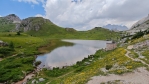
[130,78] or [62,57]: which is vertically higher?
[130,78]

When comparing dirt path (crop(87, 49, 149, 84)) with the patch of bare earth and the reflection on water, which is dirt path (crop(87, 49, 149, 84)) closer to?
the patch of bare earth

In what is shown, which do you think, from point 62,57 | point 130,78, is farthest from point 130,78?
point 62,57

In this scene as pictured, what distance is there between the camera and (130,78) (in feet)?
97.6

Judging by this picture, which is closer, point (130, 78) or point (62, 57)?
point (130, 78)

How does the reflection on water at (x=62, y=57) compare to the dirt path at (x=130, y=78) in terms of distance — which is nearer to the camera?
the dirt path at (x=130, y=78)

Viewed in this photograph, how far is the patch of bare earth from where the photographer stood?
2805cm

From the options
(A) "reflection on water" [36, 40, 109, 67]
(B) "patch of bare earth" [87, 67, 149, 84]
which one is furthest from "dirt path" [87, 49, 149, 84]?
(A) "reflection on water" [36, 40, 109, 67]

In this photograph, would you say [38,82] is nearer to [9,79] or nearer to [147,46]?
[9,79]

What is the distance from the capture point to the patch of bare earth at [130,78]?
92.0 feet

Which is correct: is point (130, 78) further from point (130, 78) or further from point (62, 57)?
point (62, 57)

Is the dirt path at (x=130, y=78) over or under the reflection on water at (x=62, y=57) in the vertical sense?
over

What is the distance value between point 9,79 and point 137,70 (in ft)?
133

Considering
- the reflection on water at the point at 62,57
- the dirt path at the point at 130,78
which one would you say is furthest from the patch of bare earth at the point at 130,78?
the reflection on water at the point at 62,57

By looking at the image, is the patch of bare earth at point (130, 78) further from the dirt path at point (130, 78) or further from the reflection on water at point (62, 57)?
the reflection on water at point (62, 57)
